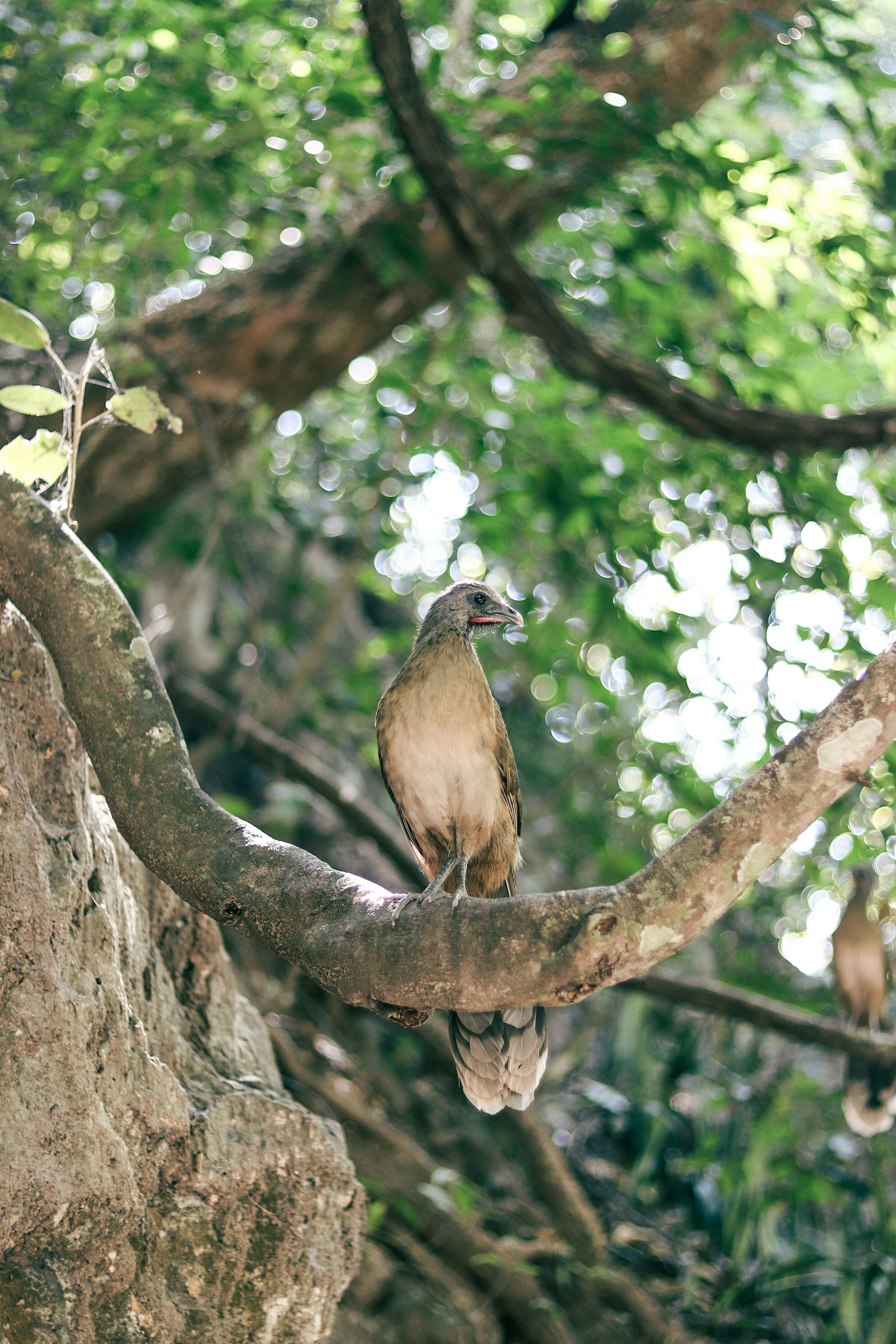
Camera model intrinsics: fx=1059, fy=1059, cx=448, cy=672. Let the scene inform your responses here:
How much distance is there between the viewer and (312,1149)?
8.42 feet

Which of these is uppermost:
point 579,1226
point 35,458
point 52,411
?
point 52,411

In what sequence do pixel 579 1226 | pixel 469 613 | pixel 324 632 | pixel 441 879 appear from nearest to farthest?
1. pixel 441 879
2. pixel 469 613
3. pixel 579 1226
4. pixel 324 632

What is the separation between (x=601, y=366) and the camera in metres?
4.81

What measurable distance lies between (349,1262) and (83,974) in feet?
3.34

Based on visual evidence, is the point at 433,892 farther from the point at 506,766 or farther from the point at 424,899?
A: the point at 506,766

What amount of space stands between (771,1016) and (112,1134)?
12.3 ft

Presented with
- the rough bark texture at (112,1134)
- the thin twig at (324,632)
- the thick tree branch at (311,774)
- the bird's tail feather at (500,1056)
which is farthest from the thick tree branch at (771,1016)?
the rough bark texture at (112,1134)

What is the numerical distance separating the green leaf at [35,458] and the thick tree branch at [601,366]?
2331 mm

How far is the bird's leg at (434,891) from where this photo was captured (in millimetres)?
2062

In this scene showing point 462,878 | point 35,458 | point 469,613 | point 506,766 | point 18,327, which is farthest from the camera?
point 469,613

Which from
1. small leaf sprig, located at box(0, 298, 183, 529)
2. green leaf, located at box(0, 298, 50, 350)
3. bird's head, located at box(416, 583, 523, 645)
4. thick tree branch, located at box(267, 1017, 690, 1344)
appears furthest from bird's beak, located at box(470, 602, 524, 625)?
thick tree branch, located at box(267, 1017, 690, 1344)

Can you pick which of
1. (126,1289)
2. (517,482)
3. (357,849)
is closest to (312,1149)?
(126,1289)

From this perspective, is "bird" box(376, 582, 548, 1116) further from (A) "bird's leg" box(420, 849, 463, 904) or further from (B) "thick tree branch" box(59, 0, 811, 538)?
(B) "thick tree branch" box(59, 0, 811, 538)

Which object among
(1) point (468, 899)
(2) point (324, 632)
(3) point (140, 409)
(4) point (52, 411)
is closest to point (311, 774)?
(2) point (324, 632)
